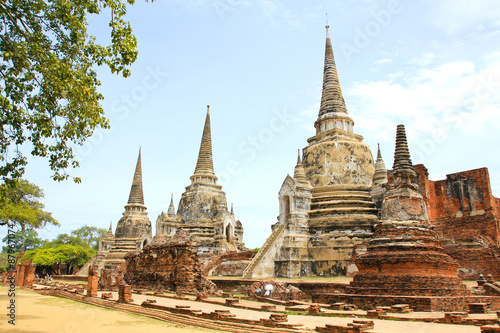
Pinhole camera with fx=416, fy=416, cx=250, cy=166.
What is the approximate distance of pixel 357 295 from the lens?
41.1ft

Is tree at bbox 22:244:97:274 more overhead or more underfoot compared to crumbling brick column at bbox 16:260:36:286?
more overhead

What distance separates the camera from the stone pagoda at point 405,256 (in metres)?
12.5

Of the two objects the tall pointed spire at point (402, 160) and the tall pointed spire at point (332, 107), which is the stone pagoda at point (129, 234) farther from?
the tall pointed spire at point (402, 160)

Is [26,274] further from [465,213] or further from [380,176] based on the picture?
[465,213]

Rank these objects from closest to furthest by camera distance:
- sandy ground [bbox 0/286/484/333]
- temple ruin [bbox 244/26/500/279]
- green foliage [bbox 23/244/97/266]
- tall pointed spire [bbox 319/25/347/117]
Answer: sandy ground [bbox 0/286/484/333]
temple ruin [bbox 244/26/500/279]
tall pointed spire [bbox 319/25/347/117]
green foliage [bbox 23/244/97/266]

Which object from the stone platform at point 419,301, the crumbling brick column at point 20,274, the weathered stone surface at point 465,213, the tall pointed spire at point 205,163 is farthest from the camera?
the tall pointed spire at point 205,163

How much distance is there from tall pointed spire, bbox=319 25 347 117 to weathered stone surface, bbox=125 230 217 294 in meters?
14.7

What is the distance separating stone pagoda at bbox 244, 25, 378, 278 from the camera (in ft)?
74.1

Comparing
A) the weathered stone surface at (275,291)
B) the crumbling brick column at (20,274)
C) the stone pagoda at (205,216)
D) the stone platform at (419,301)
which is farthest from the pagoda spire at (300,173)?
the crumbling brick column at (20,274)

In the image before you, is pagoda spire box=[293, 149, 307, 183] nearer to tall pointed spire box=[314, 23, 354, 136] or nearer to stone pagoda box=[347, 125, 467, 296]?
tall pointed spire box=[314, 23, 354, 136]

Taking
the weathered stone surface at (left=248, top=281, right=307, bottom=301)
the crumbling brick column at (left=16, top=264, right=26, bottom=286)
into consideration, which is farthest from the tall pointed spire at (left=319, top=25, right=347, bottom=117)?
the crumbling brick column at (left=16, top=264, right=26, bottom=286)

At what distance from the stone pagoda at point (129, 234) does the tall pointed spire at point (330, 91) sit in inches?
838

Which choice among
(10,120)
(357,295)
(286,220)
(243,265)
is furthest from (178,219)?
(10,120)

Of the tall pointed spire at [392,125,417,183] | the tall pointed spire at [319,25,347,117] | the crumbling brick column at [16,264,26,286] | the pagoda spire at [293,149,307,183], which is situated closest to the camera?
the tall pointed spire at [392,125,417,183]
